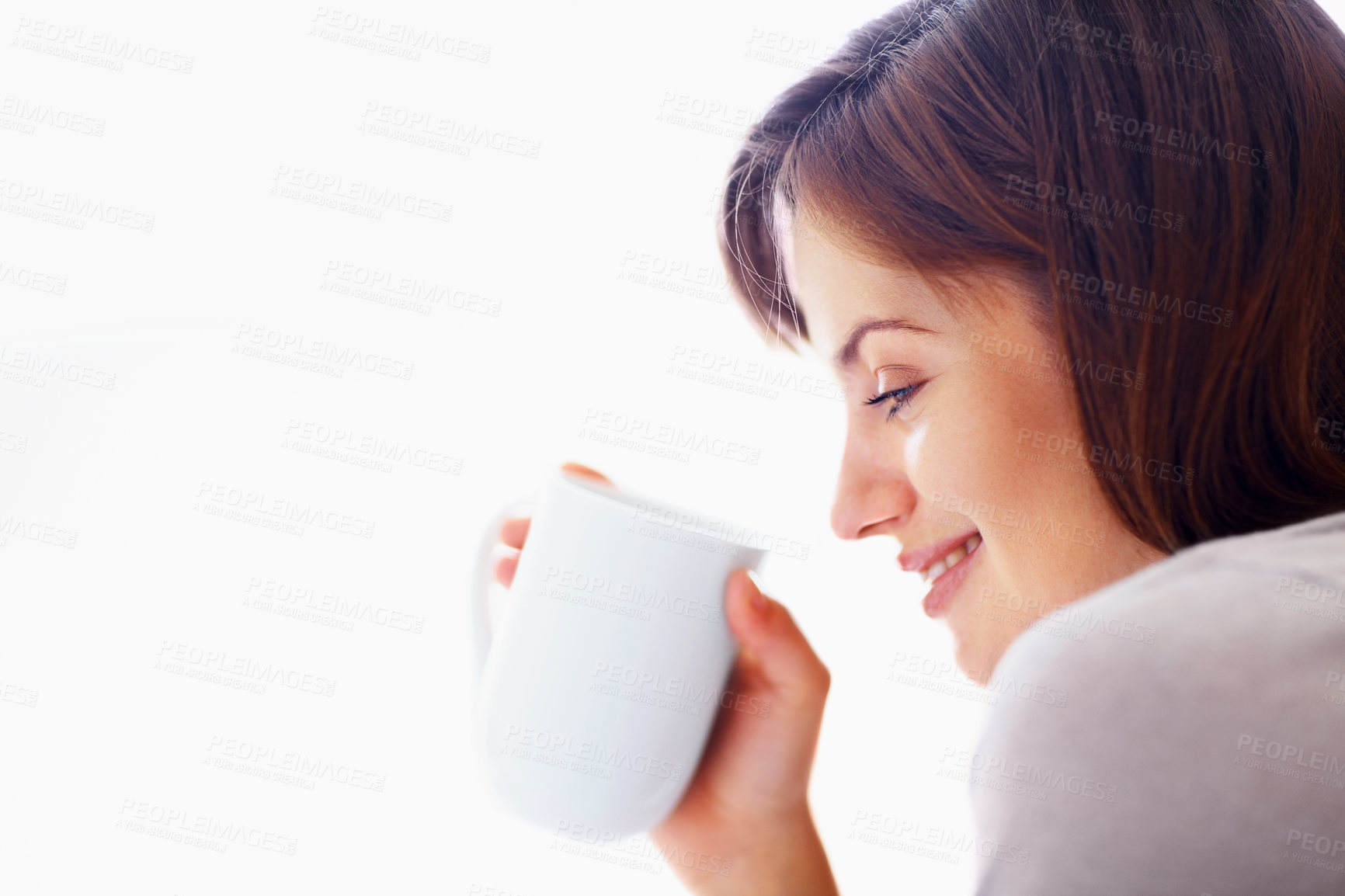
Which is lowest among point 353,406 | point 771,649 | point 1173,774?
point 353,406

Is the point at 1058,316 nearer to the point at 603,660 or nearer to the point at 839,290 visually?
the point at 839,290

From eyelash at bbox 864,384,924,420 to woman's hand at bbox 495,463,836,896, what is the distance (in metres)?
0.27

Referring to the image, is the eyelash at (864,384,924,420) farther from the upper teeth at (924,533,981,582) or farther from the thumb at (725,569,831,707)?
the thumb at (725,569,831,707)

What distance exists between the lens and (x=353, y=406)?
4.30 feet

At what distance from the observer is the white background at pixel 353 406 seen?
1137 millimetres

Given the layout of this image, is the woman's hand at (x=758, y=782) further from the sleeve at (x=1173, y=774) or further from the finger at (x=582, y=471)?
the sleeve at (x=1173, y=774)

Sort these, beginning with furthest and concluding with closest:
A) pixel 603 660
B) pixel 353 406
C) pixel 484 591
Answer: pixel 353 406 < pixel 484 591 < pixel 603 660

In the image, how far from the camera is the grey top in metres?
0.48

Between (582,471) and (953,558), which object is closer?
(582,471)

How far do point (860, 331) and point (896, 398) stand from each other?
0.24ft

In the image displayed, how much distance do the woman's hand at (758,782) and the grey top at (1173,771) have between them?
213mm

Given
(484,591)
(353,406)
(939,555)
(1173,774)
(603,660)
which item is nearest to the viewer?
(1173,774)

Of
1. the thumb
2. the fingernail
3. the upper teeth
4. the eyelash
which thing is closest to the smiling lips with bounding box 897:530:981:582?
the upper teeth

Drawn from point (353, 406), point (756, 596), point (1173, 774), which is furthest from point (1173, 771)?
point (353, 406)
